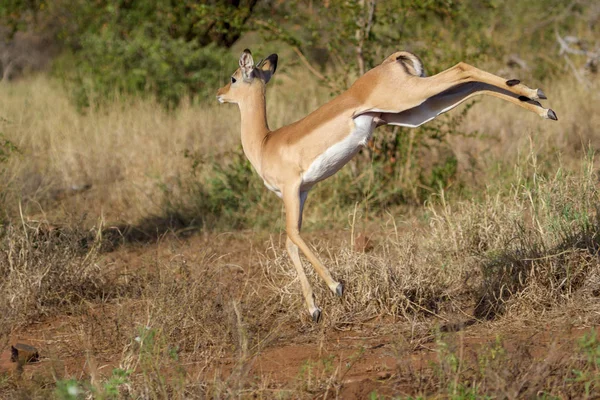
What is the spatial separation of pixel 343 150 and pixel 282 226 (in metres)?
3.41

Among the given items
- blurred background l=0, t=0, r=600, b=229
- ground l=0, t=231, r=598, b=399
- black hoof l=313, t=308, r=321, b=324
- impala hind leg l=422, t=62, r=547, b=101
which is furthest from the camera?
blurred background l=0, t=0, r=600, b=229

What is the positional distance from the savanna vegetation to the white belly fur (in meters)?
0.82

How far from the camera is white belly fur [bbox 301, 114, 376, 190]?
188 inches

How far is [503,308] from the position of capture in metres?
5.21

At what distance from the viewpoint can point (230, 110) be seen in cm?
1155

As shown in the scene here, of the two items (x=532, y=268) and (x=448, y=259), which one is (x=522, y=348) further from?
(x=448, y=259)

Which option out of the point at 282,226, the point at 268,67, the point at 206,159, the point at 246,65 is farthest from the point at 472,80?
the point at 206,159

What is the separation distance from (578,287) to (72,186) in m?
6.39

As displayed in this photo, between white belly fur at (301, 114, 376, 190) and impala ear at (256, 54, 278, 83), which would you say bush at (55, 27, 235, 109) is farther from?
white belly fur at (301, 114, 376, 190)

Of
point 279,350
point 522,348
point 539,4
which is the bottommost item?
point 279,350

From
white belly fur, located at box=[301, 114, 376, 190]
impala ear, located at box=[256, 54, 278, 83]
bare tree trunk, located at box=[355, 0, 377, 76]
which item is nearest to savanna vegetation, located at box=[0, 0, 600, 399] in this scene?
bare tree trunk, located at box=[355, 0, 377, 76]

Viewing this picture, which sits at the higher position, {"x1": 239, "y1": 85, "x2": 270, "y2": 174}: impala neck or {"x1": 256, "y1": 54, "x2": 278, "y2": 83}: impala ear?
{"x1": 256, "y1": 54, "x2": 278, "y2": 83}: impala ear

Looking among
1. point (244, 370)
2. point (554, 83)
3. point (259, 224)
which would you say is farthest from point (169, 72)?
point (244, 370)

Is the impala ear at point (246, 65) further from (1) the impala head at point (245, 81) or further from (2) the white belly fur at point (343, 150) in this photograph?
(2) the white belly fur at point (343, 150)
